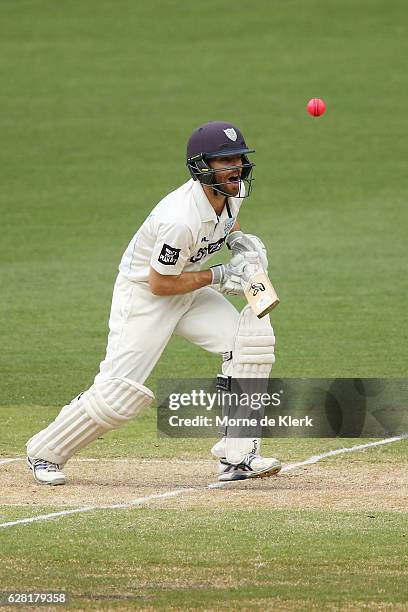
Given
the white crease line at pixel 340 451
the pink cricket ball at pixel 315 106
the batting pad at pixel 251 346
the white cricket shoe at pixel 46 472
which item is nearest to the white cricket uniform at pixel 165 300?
the batting pad at pixel 251 346

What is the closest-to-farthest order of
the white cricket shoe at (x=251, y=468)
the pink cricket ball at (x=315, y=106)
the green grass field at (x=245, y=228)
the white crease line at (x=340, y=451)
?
the green grass field at (x=245, y=228), the white cricket shoe at (x=251, y=468), the white crease line at (x=340, y=451), the pink cricket ball at (x=315, y=106)

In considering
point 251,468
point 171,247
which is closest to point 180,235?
point 171,247

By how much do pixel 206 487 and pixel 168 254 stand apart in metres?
1.19

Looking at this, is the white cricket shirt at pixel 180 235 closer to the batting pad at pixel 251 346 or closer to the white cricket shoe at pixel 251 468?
the batting pad at pixel 251 346

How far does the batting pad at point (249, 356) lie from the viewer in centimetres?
718

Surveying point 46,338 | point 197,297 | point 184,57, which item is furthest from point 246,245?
point 184,57

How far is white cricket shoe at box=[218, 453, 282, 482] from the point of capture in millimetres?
7227

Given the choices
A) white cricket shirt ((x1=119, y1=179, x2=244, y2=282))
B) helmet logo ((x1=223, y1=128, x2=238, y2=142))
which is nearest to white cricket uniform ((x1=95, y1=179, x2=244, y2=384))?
white cricket shirt ((x1=119, y1=179, x2=244, y2=282))

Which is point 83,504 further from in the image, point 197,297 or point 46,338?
point 46,338

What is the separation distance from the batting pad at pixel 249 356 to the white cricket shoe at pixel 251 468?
1.4 inches

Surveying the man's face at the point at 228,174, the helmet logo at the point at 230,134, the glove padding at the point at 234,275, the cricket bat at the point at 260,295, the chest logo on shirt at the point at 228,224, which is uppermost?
the helmet logo at the point at 230,134

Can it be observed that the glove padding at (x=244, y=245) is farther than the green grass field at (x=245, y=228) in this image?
Yes

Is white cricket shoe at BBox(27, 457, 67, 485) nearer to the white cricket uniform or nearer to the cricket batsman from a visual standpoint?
the cricket batsman

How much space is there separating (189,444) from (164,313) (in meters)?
1.51
